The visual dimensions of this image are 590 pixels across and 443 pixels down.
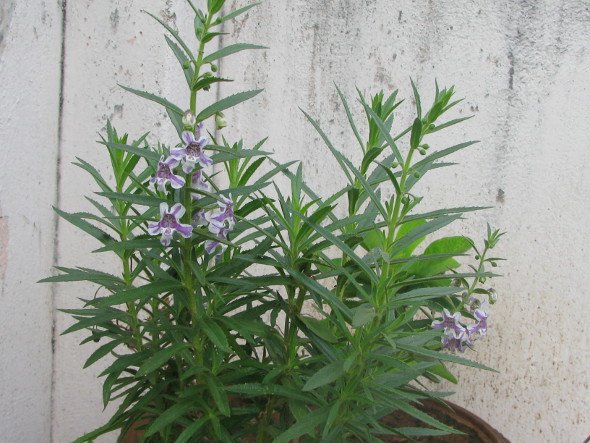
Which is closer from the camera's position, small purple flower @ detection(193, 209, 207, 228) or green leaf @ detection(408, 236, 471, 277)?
small purple flower @ detection(193, 209, 207, 228)

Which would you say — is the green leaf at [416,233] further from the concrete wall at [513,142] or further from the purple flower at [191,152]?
the concrete wall at [513,142]

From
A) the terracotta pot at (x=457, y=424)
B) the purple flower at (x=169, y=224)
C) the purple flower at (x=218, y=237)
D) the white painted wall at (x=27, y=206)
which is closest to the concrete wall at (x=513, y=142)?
the terracotta pot at (x=457, y=424)

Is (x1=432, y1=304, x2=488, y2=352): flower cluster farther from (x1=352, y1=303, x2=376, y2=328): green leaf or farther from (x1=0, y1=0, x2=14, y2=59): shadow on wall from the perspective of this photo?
(x1=0, y1=0, x2=14, y2=59): shadow on wall

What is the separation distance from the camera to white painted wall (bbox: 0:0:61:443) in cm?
173

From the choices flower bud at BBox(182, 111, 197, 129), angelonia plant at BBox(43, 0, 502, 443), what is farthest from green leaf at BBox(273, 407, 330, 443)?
flower bud at BBox(182, 111, 197, 129)

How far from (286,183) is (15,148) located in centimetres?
77

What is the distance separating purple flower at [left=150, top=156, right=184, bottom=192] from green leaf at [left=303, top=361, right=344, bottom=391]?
1.24 feet

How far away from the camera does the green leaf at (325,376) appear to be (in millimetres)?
1173

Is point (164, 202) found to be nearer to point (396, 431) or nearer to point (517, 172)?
point (396, 431)

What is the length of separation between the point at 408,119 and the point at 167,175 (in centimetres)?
117

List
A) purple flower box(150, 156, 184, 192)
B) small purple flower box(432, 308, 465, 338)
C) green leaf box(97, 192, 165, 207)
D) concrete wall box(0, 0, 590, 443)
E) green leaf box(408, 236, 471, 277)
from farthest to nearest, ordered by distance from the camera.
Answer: concrete wall box(0, 0, 590, 443)
green leaf box(408, 236, 471, 277)
small purple flower box(432, 308, 465, 338)
green leaf box(97, 192, 165, 207)
purple flower box(150, 156, 184, 192)

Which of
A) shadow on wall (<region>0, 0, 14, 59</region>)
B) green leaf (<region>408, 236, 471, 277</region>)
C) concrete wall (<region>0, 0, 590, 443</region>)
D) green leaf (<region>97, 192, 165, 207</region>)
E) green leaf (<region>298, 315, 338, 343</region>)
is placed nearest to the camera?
green leaf (<region>97, 192, 165, 207</region>)

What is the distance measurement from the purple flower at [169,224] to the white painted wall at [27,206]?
2.50ft

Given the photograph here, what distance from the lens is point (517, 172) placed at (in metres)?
2.07
